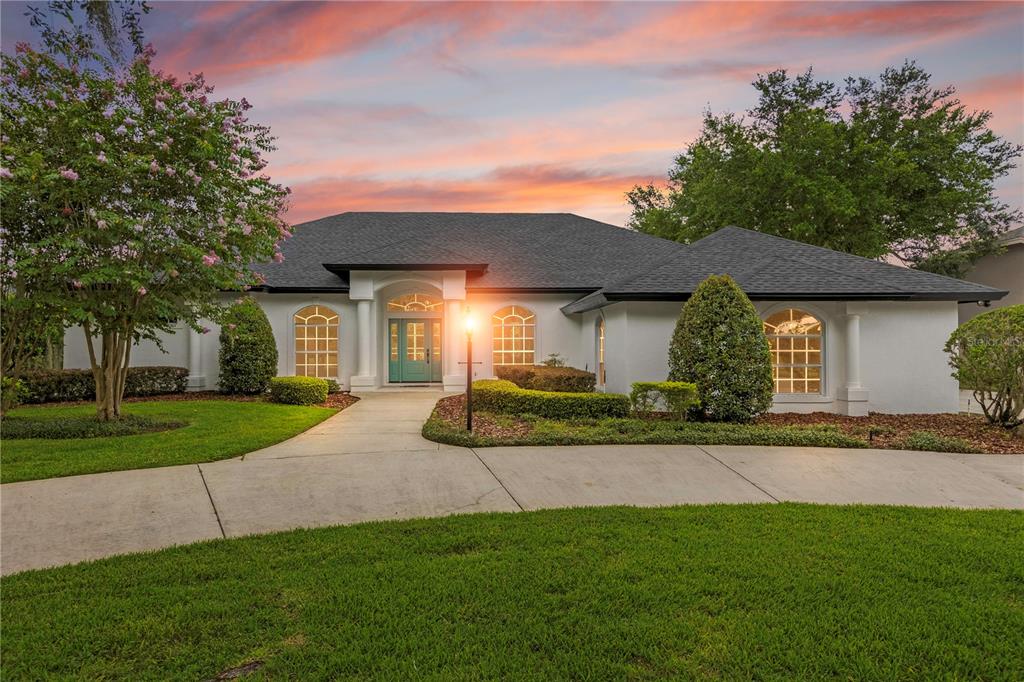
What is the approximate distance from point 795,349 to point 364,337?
1227 centimetres

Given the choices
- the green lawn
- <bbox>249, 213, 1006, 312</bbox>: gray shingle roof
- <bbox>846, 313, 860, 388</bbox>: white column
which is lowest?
the green lawn

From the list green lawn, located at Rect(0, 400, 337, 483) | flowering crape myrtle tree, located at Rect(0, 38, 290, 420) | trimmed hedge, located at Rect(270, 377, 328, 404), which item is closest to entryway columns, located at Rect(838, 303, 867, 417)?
green lawn, located at Rect(0, 400, 337, 483)

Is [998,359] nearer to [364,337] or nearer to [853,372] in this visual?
[853,372]

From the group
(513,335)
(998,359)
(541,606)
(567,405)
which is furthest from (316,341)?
(998,359)

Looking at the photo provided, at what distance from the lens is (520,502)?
19.4 feet

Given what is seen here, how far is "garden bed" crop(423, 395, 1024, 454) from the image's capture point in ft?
29.5

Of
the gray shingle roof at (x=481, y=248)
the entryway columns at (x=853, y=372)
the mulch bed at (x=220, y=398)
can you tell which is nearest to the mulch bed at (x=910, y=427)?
the entryway columns at (x=853, y=372)

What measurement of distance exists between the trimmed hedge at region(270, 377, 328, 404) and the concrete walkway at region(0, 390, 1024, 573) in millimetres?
5394

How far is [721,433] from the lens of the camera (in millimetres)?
9406

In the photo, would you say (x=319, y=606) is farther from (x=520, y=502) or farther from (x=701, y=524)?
(x=701, y=524)

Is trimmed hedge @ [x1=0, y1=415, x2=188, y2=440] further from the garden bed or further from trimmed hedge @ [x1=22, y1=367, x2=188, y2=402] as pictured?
the garden bed

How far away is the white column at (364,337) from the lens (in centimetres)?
1712

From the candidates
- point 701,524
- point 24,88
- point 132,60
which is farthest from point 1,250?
point 701,524

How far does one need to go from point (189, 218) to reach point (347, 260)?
8.05 m
